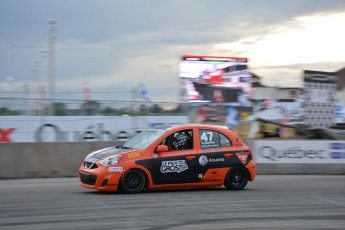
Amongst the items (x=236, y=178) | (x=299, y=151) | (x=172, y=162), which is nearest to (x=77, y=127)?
(x=299, y=151)

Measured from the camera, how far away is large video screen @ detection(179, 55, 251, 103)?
114 feet

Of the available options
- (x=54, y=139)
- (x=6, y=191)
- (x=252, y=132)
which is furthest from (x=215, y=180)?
(x=252, y=132)

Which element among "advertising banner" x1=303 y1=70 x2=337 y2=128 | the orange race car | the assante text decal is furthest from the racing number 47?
"advertising banner" x1=303 y1=70 x2=337 y2=128

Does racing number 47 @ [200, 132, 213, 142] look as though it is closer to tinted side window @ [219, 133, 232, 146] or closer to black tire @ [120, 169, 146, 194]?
tinted side window @ [219, 133, 232, 146]

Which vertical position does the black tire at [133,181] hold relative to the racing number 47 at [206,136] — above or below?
below

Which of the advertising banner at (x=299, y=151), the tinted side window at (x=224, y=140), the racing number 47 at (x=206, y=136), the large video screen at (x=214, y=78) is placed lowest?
the advertising banner at (x=299, y=151)

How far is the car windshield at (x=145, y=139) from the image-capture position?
435 inches

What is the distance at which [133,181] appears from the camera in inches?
419

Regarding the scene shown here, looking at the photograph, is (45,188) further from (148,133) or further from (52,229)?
(52,229)

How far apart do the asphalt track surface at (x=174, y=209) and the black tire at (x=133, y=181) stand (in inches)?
7.0

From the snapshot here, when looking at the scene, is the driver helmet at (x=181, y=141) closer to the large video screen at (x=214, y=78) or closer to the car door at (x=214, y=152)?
the car door at (x=214, y=152)

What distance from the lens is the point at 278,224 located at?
7781 millimetres

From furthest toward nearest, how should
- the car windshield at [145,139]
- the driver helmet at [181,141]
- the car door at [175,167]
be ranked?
the driver helmet at [181,141], the car windshield at [145,139], the car door at [175,167]

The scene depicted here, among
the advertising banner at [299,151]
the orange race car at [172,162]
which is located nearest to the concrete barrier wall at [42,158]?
the orange race car at [172,162]
